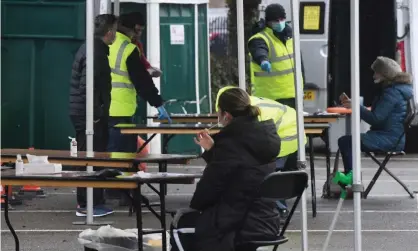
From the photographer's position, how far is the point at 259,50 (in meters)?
12.0

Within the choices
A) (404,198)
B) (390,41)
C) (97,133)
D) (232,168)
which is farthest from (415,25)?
(232,168)

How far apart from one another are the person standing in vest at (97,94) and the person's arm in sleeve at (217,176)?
4.28 meters

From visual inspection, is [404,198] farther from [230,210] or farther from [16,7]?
[230,210]

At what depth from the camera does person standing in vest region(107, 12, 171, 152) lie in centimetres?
1225

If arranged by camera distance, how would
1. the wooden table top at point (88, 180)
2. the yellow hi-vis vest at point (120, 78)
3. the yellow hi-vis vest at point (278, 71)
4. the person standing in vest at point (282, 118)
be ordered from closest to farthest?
the wooden table top at point (88, 180), the person standing in vest at point (282, 118), the yellow hi-vis vest at point (278, 71), the yellow hi-vis vest at point (120, 78)

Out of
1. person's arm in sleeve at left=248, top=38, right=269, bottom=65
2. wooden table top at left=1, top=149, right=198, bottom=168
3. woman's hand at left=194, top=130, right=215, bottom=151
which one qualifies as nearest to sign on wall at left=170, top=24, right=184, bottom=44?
person's arm in sleeve at left=248, top=38, right=269, bottom=65

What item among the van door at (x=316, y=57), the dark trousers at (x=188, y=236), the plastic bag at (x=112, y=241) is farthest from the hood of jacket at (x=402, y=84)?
the van door at (x=316, y=57)

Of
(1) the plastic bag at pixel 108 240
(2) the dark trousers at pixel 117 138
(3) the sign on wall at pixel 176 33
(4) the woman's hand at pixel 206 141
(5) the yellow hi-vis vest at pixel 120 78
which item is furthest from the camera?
(3) the sign on wall at pixel 176 33

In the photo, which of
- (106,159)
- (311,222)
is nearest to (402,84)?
(311,222)

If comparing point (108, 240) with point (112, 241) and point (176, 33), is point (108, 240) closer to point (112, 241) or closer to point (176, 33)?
point (112, 241)

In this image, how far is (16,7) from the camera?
48.1ft

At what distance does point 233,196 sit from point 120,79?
4.97 meters

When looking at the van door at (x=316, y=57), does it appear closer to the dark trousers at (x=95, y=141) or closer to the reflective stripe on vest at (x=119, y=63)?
the reflective stripe on vest at (x=119, y=63)

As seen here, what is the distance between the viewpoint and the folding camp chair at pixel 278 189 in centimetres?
749
